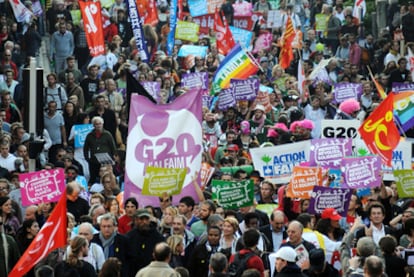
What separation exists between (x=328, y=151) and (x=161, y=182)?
3118 mm

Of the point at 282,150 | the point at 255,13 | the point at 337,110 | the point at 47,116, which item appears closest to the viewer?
the point at 282,150

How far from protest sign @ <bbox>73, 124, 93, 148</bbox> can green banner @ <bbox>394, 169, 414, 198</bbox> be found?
282 inches

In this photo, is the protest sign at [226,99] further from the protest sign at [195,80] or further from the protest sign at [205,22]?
the protest sign at [205,22]

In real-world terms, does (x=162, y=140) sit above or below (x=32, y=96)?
below

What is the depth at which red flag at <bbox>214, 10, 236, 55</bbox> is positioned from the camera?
3456cm

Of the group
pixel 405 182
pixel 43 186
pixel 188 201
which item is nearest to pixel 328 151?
pixel 405 182

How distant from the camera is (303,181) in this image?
20.5m

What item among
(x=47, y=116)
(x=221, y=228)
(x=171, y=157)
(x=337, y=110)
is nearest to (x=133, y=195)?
(x=171, y=157)

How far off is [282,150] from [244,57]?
8144mm

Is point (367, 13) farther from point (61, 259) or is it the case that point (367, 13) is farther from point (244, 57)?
point (61, 259)

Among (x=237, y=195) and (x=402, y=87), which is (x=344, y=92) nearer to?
(x=402, y=87)

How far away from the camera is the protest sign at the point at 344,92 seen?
3009cm

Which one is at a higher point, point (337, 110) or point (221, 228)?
point (221, 228)

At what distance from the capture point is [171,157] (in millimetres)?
20641
